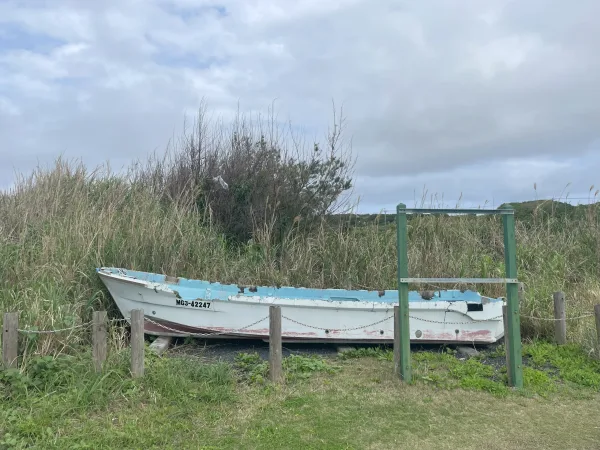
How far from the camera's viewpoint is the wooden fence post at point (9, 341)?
520 centimetres

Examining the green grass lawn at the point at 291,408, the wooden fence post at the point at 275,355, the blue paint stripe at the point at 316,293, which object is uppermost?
the blue paint stripe at the point at 316,293

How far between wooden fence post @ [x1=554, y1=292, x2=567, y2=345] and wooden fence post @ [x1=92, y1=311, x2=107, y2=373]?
6332 mm

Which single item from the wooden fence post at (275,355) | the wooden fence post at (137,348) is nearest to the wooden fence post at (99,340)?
the wooden fence post at (137,348)

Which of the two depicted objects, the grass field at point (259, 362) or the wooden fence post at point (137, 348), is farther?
the wooden fence post at point (137, 348)

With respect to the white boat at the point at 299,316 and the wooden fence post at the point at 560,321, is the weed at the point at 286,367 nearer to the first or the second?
the white boat at the point at 299,316

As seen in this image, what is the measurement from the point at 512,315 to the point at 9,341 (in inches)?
215

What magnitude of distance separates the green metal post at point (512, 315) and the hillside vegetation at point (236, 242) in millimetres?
1945

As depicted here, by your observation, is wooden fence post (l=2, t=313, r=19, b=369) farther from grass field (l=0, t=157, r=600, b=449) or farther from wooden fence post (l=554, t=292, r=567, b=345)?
wooden fence post (l=554, t=292, r=567, b=345)

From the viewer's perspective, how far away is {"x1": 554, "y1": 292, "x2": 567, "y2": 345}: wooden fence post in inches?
299

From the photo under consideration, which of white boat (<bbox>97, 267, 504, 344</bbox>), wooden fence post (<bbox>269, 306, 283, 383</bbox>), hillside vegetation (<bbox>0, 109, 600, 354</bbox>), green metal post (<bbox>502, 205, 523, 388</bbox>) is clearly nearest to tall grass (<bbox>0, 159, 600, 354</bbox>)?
hillside vegetation (<bbox>0, 109, 600, 354</bbox>)

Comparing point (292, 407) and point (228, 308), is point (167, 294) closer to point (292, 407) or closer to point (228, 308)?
point (228, 308)

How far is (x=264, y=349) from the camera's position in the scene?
24.7 ft

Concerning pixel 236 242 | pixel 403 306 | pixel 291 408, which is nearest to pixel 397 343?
pixel 403 306

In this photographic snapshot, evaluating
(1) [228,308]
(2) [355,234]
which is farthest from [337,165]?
(1) [228,308]
